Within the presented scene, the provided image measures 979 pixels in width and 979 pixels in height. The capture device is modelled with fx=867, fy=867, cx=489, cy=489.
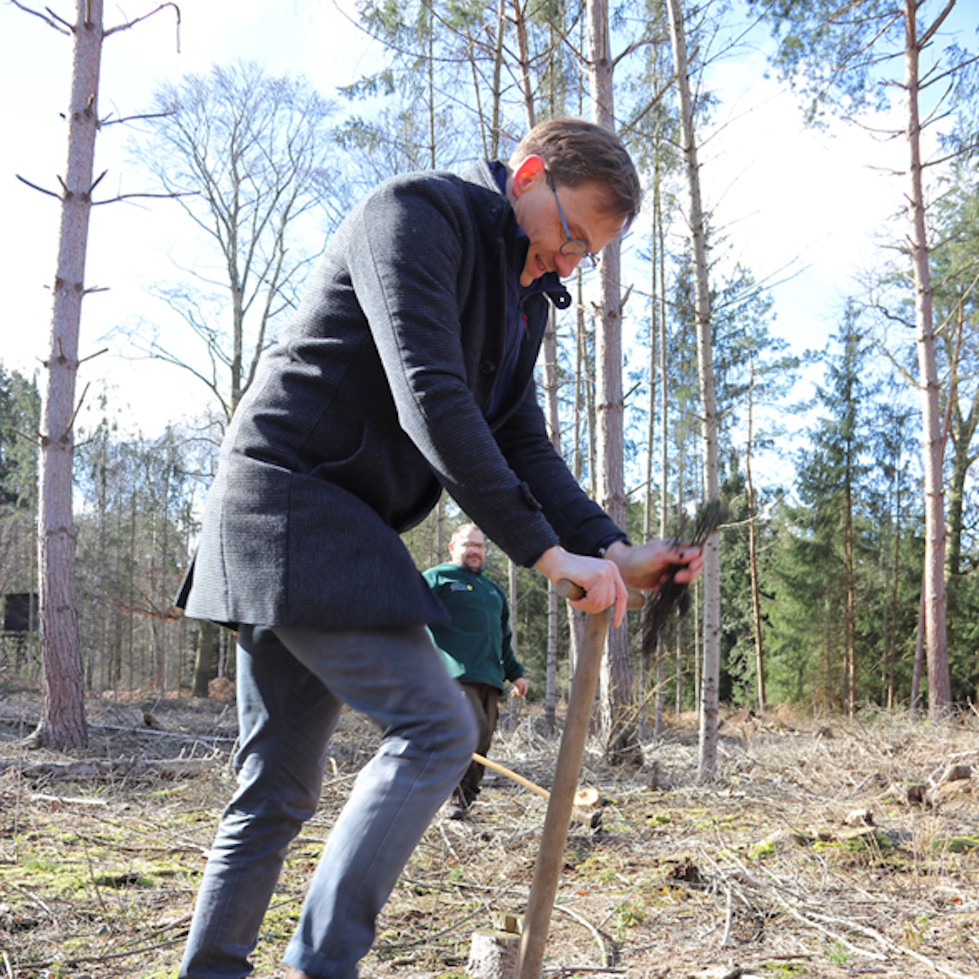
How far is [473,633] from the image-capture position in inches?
212

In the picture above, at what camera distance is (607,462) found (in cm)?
712

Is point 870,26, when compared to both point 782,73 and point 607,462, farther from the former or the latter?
point 607,462

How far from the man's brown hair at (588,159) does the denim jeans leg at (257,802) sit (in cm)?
109

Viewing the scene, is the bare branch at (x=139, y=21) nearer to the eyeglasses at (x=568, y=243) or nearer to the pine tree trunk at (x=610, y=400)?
the pine tree trunk at (x=610, y=400)

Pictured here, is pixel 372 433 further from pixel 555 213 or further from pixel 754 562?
pixel 754 562

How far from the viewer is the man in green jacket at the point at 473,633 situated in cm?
531

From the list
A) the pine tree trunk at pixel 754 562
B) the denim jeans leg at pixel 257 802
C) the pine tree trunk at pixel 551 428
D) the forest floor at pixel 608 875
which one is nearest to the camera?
the denim jeans leg at pixel 257 802

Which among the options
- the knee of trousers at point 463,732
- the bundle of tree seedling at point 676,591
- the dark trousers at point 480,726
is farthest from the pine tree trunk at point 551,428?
the knee of trousers at point 463,732

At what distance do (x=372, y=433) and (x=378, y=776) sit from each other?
614 millimetres

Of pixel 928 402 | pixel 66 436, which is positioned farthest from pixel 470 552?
pixel 928 402

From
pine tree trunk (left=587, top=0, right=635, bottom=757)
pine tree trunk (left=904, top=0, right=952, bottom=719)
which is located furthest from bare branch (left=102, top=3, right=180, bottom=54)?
pine tree trunk (left=904, top=0, right=952, bottom=719)

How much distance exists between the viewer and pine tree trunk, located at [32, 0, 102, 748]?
23.4 ft

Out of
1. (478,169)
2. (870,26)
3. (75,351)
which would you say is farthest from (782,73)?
(478,169)

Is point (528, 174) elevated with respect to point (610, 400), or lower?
lower
